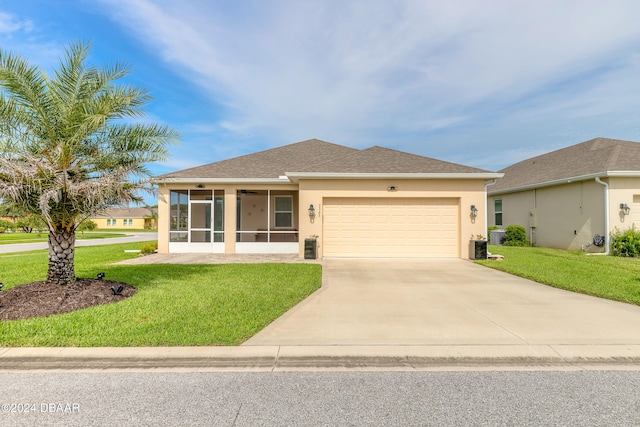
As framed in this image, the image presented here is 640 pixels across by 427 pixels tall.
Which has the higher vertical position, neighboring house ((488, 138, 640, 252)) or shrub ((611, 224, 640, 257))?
neighboring house ((488, 138, 640, 252))

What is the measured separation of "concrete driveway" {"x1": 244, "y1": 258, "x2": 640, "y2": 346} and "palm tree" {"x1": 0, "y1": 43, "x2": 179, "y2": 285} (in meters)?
4.72

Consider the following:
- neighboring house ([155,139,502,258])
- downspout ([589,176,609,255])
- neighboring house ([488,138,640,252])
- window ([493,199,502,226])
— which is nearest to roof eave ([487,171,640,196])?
neighboring house ([488,138,640,252])

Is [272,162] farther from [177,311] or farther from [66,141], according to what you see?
[177,311]

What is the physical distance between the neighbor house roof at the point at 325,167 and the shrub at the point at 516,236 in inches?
278

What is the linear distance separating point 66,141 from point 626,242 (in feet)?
60.9

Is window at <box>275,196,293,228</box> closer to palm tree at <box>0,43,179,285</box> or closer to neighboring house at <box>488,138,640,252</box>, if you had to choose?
palm tree at <box>0,43,179,285</box>

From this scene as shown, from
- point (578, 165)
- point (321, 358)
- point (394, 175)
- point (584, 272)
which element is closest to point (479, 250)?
point (584, 272)

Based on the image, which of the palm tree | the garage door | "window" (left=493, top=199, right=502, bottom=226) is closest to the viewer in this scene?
the palm tree

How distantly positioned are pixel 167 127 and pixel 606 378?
29.0 feet

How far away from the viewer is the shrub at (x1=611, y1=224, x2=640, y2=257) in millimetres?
12055

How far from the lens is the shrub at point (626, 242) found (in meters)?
12.1

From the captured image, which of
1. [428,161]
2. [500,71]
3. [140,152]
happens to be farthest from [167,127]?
[500,71]

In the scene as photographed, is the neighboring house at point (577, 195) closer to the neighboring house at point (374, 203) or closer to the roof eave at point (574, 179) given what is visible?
the roof eave at point (574, 179)

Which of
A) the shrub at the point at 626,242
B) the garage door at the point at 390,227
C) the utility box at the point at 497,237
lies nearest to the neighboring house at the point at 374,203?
the garage door at the point at 390,227
